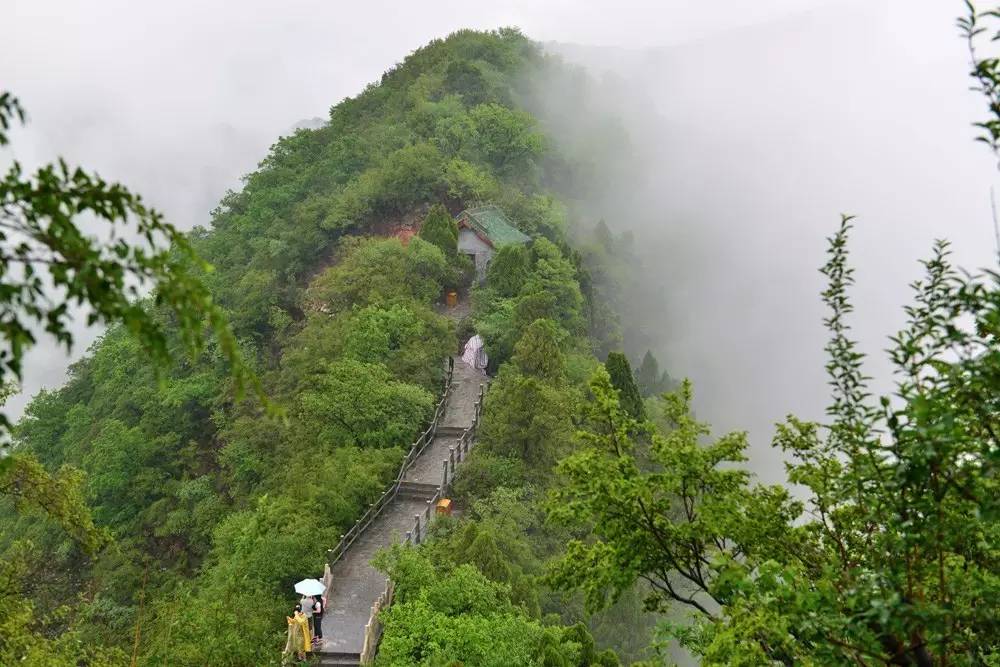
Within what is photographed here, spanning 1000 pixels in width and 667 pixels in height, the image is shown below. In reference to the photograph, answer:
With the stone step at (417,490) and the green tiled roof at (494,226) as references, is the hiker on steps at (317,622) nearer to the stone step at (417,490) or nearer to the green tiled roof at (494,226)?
the stone step at (417,490)

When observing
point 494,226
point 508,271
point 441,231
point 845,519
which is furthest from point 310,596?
point 494,226

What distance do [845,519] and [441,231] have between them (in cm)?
3205

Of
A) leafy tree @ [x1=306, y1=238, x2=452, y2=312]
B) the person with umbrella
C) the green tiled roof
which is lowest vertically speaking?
the person with umbrella

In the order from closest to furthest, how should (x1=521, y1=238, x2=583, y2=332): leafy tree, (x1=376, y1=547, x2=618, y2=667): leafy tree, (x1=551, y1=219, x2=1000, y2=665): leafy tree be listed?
(x1=551, y1=219, x2=1000, y2=665): leafy tree, (x1=376, y1=547, x2=618, y2=667): leafy tree, (x1=521, y1=238, x2=583, y2=332): leafy tree

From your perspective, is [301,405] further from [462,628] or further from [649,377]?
[649,377]

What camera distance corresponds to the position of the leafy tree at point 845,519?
596 centimetres

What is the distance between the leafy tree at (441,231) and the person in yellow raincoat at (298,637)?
24.4 metres

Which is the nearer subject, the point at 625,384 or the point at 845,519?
the point at 845,519

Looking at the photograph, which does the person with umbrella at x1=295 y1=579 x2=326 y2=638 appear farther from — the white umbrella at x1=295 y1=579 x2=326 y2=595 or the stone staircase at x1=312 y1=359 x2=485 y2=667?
the stone staircase at x1=312 y1=359 x2=485 y2=667

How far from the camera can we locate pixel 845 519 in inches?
364

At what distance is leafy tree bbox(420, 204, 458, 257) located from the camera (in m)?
39.8

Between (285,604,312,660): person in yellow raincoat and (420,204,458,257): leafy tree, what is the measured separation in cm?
2436

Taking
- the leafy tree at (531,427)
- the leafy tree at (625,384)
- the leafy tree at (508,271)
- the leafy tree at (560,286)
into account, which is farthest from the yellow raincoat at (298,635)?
the leafy tree at (508,271)

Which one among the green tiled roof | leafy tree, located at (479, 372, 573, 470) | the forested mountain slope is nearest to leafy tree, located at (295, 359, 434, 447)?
the forested mountain slope
